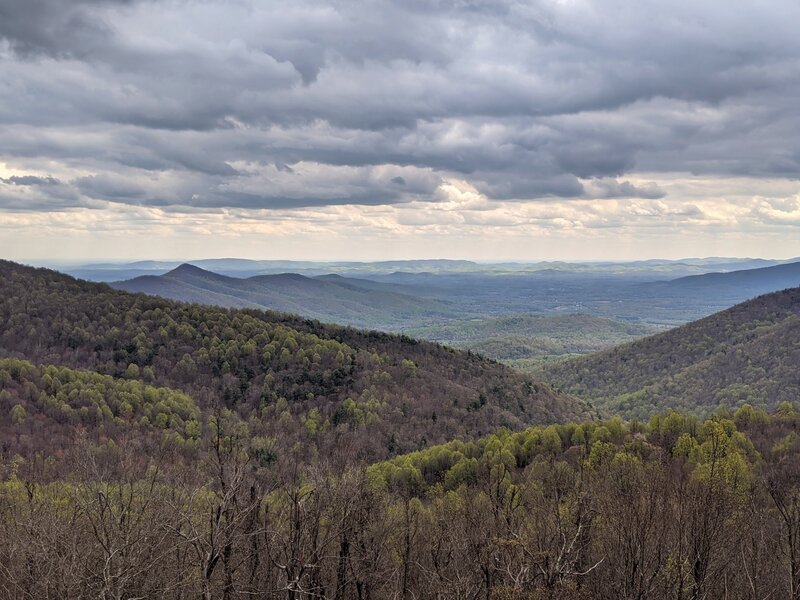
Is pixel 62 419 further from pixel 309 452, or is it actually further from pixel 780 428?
pixel 780 428

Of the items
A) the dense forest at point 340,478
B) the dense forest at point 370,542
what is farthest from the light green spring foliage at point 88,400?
the dense forest at point 370,542

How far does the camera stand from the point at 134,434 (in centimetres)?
11912

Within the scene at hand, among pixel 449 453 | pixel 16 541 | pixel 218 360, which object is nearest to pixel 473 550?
pixel 16 541

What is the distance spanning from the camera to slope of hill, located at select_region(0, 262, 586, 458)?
5876 inches

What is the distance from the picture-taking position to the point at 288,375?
16775cm

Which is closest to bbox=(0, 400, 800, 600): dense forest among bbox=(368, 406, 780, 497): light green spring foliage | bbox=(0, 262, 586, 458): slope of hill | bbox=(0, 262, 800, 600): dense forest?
bbox=(0, 262, 800, 600): dense forest

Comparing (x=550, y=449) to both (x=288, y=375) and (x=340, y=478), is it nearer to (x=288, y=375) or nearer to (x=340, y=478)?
(x=340, y=478)

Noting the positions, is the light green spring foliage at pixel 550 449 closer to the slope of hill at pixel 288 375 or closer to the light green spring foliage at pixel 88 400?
the slope of hill at pixel 288 375

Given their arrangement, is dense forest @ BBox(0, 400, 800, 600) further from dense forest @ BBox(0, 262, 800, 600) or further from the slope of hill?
the slope of hill

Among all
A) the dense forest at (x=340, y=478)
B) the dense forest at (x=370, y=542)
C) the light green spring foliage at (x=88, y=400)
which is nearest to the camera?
the dense forest at (x=370, y=542)

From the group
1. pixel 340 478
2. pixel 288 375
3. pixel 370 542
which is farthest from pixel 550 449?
pixel 288 375

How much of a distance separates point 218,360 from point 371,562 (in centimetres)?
15186

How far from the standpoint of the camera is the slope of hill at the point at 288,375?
149 m

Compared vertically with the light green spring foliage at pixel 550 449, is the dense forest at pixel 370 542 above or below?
above
